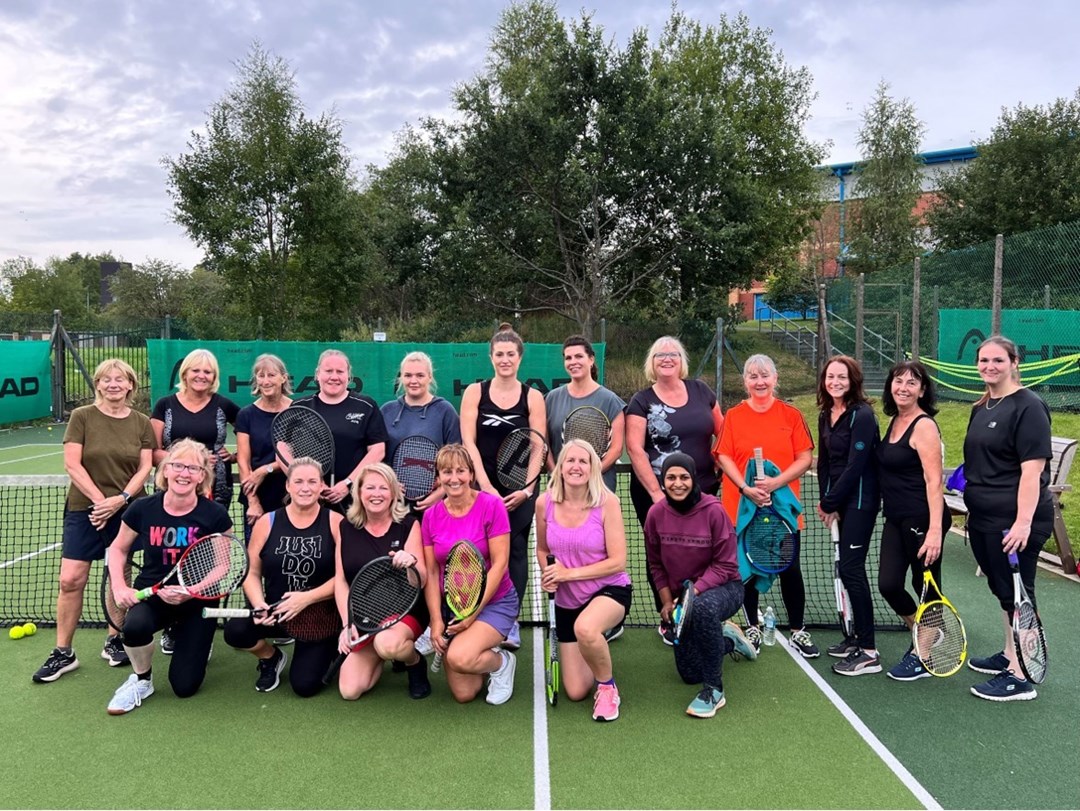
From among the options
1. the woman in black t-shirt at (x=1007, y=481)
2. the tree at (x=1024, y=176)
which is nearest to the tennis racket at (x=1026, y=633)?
the woman in black t-shirt at (x=1007, y=481)

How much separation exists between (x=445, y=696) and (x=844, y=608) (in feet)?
8.01

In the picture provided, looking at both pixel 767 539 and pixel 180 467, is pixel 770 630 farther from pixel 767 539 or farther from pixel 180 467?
pixel 180 467

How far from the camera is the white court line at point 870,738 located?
125 inches

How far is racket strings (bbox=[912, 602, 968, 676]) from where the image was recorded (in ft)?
13.5

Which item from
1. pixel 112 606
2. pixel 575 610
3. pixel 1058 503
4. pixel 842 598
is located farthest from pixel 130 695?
pixel 1058 503

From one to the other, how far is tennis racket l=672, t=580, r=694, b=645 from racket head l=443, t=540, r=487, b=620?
1057 millimetres

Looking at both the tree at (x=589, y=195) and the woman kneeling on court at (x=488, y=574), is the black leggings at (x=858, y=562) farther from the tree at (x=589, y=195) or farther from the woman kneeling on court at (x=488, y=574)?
the tree at (x=589, y=195)

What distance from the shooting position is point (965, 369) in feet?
47.5

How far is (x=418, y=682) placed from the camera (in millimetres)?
4141

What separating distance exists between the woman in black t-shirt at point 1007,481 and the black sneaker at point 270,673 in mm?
3947

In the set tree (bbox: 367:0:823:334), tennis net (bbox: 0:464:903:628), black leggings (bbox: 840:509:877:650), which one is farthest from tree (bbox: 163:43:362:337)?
black leggings (bbox: 840:509:877:650)

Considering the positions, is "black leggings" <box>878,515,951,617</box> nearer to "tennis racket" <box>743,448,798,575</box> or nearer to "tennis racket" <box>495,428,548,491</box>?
"tennis racket" <box>743,448,798,575</box>

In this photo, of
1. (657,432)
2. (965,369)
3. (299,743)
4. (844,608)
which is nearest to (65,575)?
(299,743)

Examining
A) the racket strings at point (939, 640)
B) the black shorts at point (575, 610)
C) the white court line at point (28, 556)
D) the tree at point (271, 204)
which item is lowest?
the white court line at point (28, 556)
